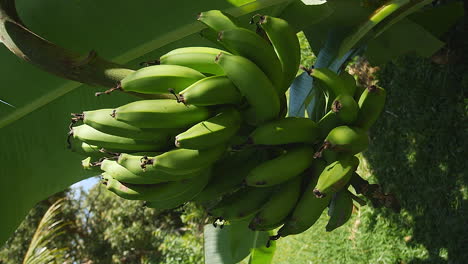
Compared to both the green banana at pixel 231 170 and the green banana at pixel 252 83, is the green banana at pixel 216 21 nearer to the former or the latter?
the green banana at pixel 252 83

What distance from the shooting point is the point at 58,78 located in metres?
1.65

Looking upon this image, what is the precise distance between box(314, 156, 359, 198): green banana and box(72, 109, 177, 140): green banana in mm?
349

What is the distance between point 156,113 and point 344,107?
1.45 ft

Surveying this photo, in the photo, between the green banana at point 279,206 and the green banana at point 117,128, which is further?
the green banana at point 279,206

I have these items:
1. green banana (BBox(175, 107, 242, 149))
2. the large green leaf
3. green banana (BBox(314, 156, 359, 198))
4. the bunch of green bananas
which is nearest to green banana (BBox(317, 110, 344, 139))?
the bunch of green bananas

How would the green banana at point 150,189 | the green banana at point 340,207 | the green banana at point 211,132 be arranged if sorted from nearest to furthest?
1. the green banana at point 211,132
2. the green banana at point 150,189
3. the green banana at point 340,207

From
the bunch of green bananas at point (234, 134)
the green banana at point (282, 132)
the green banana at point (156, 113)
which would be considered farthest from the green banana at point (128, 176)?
the green banana at point (282, 132)

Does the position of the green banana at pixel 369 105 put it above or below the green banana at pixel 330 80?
below

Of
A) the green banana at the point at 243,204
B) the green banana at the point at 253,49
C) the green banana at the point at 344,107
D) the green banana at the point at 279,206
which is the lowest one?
the green banana at the point at 279,206

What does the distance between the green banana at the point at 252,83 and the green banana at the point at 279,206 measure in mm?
205

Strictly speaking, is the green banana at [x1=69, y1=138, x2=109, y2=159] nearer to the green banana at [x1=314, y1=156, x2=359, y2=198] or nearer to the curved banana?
the curved banana

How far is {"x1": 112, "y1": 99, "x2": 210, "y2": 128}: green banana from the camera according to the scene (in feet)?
3.57

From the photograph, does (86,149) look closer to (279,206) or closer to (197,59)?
(197,59)

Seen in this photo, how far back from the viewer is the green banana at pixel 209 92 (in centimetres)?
110
